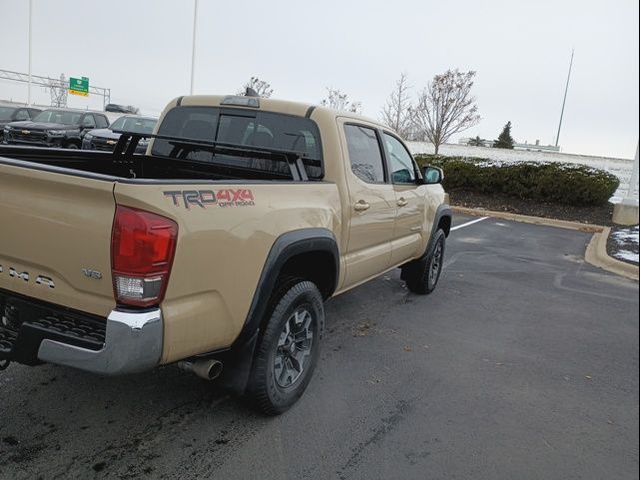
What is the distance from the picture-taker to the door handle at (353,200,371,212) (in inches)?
159

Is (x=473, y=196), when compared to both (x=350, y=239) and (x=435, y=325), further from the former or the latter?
(x=350, y=239)

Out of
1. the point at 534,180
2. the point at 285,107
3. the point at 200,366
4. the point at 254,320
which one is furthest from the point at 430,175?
the point at 534,180

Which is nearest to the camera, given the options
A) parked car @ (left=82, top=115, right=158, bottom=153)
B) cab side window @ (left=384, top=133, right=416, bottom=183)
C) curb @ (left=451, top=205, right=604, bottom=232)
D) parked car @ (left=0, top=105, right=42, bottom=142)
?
cab side window @ (left=384, top=133, right=416, bottom=183)

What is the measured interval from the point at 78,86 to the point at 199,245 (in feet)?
161

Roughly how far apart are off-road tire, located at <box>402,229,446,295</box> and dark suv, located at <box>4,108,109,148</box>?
13.3 metres

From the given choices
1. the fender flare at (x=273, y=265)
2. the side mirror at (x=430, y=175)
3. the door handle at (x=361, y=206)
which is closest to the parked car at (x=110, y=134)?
the side mirror at (x=430, y=175)

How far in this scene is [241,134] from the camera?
166 inches

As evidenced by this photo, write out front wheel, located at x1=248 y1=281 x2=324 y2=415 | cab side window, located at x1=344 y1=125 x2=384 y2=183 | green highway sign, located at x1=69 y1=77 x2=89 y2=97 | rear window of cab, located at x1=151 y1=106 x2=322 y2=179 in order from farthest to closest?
green highway sign, located at x1=69 y1=77 x2=89 y2=97
cab side window, located at x1=344 y1=125 x2=384 y2=183
rear window of cab, located at x1=151 y1=106 x2=322 y2=179
front wheel, located at x1=248 y1=281 x2=324 y2=415

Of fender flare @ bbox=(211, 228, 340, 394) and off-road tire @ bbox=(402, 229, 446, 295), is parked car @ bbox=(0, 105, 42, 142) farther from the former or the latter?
fender flare @ bbox=(211, 228, 340, 394)

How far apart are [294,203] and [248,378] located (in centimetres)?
106

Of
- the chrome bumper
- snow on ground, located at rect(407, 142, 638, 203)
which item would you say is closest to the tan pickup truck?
the chrome bumper

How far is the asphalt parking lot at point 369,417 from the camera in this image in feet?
8.98

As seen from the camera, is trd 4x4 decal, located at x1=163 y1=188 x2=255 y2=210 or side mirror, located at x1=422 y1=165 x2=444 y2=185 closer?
trd 4x4 decal, located at x1=163 y1=188 x2=255 y2=210

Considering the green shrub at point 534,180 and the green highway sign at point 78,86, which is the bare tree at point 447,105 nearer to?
the green shrub at point 534,180
